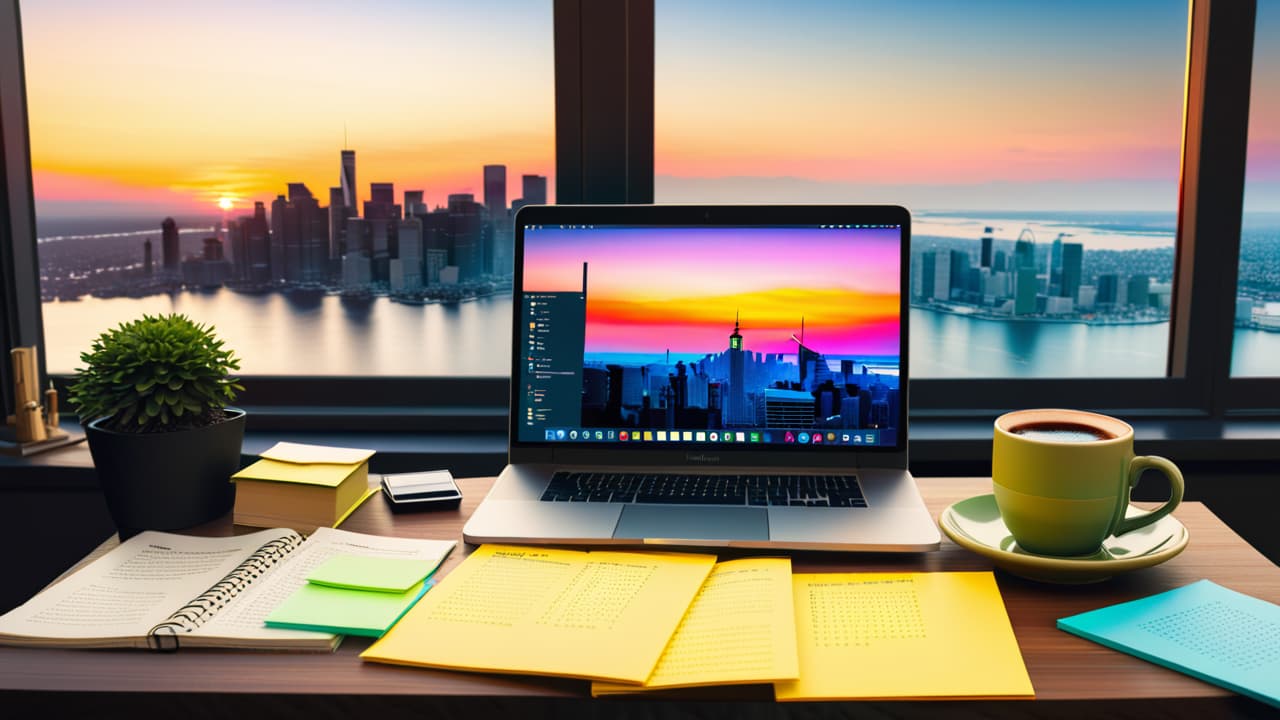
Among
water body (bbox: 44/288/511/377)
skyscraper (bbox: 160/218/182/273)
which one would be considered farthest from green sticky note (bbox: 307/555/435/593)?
skyscraper (bbox: 160/218/182/273)

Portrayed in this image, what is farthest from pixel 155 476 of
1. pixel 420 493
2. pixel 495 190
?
pixel 495 190

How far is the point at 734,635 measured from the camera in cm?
79

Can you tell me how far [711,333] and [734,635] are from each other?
0.48 m

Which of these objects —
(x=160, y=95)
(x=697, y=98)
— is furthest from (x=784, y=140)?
(x=160, y=95)

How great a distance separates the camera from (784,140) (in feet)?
5.67

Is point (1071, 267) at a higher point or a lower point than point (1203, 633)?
higher

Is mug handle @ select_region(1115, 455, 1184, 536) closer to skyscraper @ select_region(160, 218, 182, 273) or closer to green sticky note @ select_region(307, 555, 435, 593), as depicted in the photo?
green sticky note @ select_region(307, 555, 435, 593)

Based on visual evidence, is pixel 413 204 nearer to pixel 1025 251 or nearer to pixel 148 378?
pixel 148 378

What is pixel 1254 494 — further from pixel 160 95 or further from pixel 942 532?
pixel 160 95

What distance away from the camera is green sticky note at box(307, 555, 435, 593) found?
2.92 feet

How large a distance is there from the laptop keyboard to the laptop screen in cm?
4

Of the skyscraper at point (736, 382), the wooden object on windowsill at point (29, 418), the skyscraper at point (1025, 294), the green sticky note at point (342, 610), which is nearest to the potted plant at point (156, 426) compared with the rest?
the green sticky note at point (342, 610)

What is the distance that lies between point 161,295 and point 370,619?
130 centimetres

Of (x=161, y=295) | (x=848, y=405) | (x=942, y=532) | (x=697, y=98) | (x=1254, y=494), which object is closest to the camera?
(x=942, y=532)
